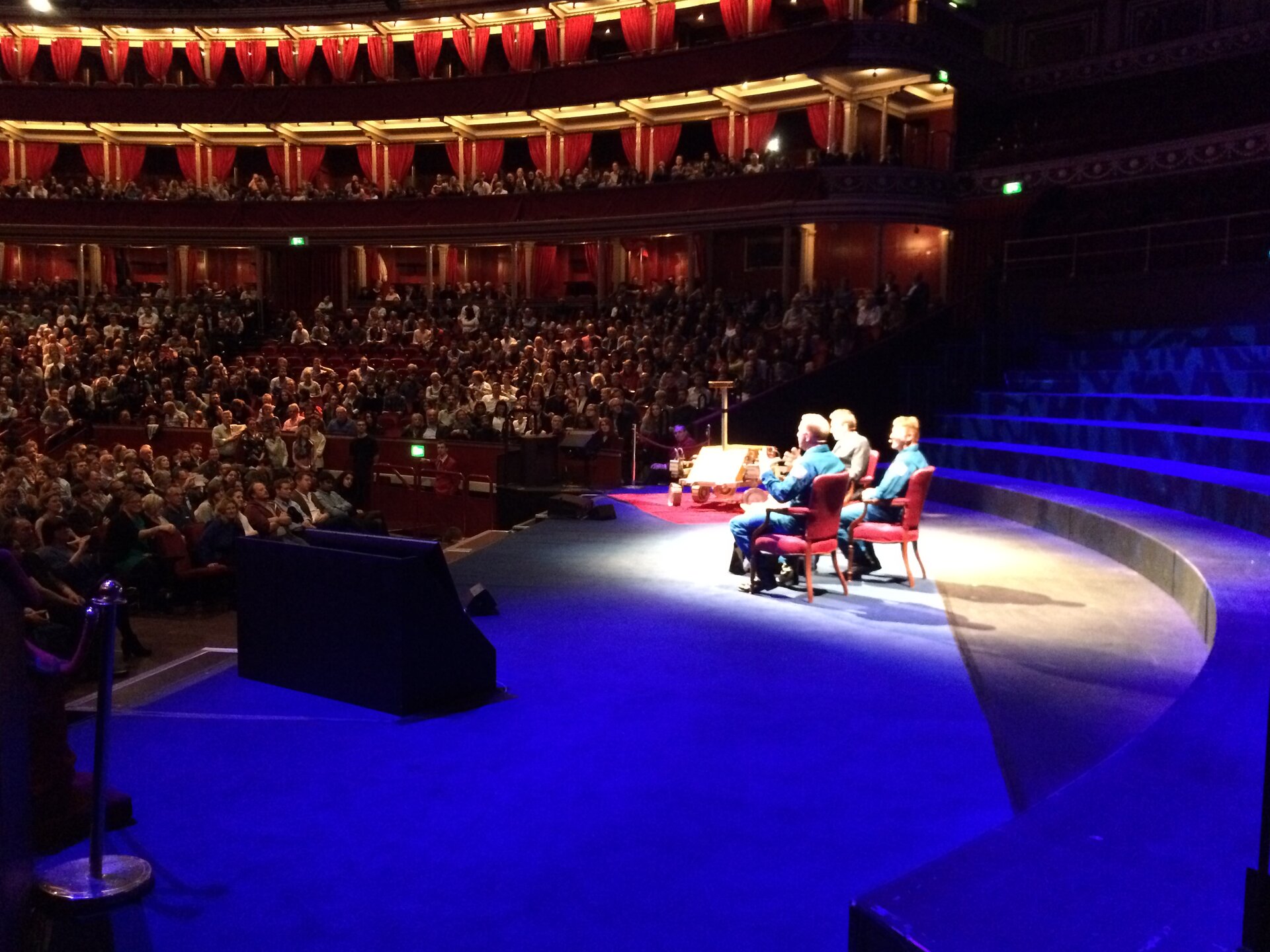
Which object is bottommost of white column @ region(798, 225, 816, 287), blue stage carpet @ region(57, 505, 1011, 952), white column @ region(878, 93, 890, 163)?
blue stage carpet @ region(57, 505, 1011, 952)

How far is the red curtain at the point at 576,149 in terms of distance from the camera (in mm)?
26688

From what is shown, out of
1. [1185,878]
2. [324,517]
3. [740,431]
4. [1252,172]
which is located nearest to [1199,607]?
[1185,878]

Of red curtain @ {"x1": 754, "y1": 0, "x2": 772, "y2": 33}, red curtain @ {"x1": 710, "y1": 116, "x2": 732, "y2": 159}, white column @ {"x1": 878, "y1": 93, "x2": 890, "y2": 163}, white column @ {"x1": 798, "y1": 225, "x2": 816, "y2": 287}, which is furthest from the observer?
red curtain @ {"x1": 710, "y1": 116, "x2": 732, "y2": 159}

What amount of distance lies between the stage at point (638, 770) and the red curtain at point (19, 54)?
95.8 feet

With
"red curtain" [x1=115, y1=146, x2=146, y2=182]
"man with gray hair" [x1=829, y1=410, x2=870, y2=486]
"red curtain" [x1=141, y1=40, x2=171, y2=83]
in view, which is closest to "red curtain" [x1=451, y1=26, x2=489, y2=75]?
"red curtain" [x1=141, y1=40, x2=171, y2=83]

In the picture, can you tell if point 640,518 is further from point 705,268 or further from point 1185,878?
point 705,268

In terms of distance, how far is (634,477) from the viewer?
47.3ft

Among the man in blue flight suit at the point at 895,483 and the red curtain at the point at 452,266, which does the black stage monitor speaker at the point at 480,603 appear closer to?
the man in blue flight suit at the point at 895,483

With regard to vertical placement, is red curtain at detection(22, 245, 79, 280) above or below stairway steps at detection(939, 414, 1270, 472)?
above

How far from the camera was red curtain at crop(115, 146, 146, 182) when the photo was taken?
29.8m

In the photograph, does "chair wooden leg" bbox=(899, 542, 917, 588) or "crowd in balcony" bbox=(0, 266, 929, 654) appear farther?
"crowd in balcony" bbox=(0, 266, 929, 654)

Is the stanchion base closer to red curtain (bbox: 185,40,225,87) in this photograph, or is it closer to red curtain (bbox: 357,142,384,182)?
red curtain (bbox: 357,142,384,182)

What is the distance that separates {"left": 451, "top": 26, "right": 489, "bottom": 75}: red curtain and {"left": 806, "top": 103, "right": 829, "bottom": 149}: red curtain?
8858mm

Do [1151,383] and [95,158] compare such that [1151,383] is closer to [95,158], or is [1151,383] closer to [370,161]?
[370,161]
